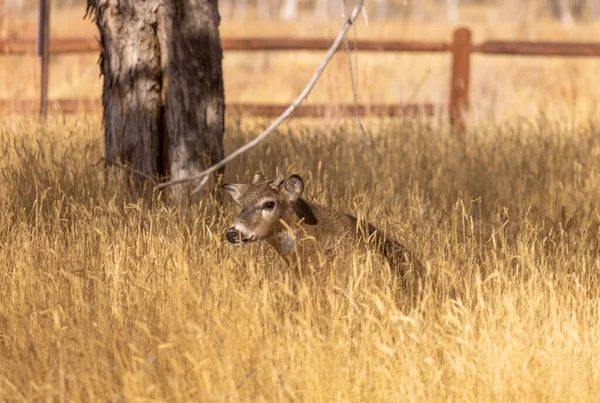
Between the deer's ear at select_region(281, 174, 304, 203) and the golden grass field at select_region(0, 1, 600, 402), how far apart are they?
370 millimetres

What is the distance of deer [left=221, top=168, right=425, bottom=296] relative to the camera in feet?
16.0

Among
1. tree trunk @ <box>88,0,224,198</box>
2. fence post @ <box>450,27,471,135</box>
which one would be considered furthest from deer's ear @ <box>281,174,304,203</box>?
fence post @ <box>450,27,471,135</box>

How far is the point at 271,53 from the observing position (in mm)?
34500

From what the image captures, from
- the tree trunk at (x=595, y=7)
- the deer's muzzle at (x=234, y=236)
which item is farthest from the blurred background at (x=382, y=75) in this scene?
the tree trunk at (x=595, y=7)

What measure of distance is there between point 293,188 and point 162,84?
6.45 ft

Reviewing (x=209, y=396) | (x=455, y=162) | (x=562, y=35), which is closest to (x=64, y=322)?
(x=209, y=396)

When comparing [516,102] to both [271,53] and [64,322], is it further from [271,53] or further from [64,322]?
[271,53]

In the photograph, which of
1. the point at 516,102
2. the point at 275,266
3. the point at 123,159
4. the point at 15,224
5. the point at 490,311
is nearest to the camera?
the point at 490,311

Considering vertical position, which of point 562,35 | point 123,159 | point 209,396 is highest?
point 562,35

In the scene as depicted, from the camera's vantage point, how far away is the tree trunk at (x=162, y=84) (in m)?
6.46

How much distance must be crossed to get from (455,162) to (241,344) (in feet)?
14.5

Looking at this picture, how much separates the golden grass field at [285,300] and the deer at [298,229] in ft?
0.46

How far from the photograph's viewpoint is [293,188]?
16.4ft

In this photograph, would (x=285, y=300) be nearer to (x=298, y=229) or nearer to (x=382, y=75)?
(x=298, y=229)
